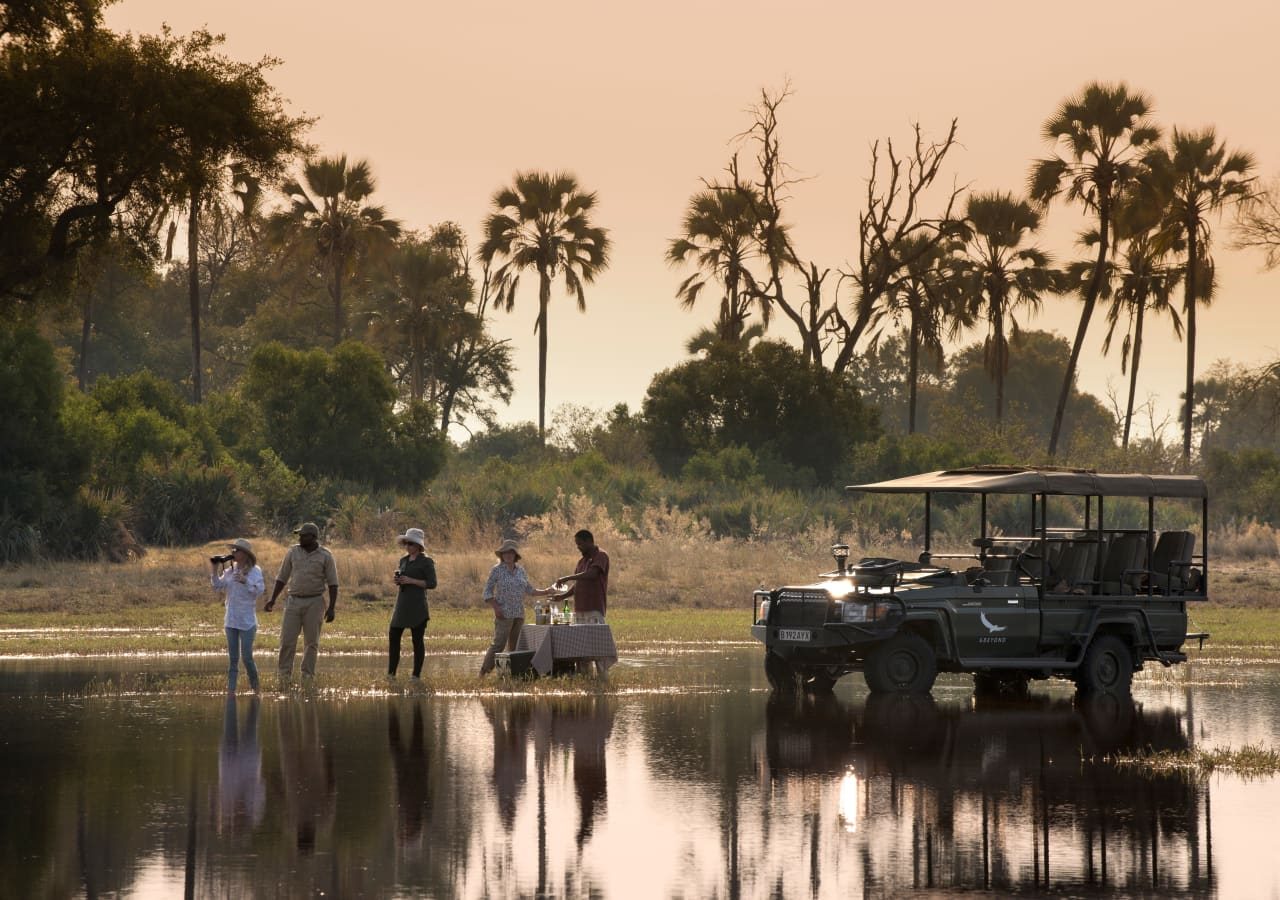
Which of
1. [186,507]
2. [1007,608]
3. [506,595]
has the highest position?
[186,507]

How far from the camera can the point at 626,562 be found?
40531 mm

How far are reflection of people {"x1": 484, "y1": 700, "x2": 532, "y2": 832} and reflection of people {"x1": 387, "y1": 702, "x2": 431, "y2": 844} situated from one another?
1.66 feet

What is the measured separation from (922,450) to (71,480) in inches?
1108

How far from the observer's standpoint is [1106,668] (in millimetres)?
20578

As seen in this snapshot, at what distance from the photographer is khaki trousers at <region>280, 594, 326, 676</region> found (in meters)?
20.2

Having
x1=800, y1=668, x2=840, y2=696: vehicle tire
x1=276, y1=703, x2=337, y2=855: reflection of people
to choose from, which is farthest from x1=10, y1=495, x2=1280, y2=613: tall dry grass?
x1=276, y1=703, x2=337, y2=855: reflection of people

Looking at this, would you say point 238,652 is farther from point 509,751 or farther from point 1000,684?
point 1000,684

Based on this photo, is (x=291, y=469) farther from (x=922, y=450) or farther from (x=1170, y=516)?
(x=1170, y=516)

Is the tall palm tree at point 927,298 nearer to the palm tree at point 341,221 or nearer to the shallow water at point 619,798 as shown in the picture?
the palm tree at point 341,221

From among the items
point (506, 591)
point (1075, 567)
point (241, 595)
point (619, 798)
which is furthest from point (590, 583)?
point (619, 798)

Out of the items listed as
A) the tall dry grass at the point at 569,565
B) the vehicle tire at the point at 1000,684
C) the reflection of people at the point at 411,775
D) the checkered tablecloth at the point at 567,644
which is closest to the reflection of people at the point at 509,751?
the reflection of people at the point at 411,775

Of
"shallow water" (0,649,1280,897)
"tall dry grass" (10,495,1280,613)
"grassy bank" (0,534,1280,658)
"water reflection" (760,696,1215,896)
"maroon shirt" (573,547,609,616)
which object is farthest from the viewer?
"tall dry grass" (10,495,1280,613)

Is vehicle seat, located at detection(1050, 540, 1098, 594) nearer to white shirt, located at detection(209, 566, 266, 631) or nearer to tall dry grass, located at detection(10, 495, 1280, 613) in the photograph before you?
white shirt, located at detection(209, 566, 266, 631)

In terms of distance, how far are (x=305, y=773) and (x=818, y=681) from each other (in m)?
8.18
